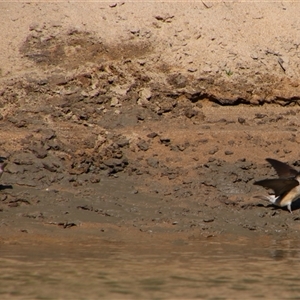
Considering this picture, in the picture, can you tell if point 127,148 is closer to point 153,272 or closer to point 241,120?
point 241,120

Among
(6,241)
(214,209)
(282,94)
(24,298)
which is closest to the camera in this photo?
(24,298)

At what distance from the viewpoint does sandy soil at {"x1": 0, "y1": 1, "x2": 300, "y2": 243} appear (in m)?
9.16

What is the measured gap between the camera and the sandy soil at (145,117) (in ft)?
30.0

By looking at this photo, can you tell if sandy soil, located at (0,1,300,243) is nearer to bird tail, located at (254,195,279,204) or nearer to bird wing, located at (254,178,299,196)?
bird tail, located at (254,195,279,204)

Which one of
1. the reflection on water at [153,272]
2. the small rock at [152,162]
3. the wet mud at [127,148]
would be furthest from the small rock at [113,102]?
the reflection on water at [153,272]

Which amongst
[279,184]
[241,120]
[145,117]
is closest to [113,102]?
[145,117]

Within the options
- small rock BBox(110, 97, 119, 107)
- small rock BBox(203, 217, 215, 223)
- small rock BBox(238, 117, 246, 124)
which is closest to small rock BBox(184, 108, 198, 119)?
small rock BBox(238, 117, 246, 124)

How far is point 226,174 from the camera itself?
995 cm

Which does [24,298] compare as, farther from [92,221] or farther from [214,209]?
[214,209]

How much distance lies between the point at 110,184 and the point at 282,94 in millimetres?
3277

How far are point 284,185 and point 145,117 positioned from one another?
2.27m

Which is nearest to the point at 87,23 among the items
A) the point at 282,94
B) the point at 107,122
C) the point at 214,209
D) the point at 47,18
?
the point at 47,18

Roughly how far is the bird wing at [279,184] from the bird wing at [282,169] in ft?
0.31

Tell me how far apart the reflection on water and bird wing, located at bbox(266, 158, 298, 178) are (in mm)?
1173
